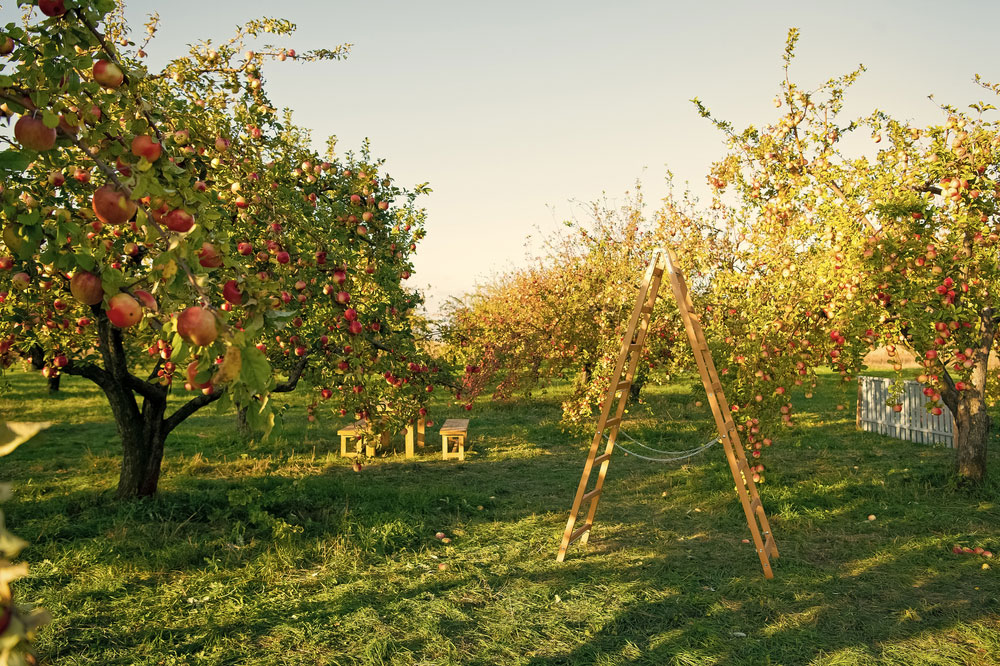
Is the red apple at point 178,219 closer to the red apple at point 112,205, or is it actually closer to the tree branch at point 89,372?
the red apple at point 112,205

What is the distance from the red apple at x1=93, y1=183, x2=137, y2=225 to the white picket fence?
39.4ft

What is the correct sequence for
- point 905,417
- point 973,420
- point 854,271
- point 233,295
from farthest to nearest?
point 905,417 < point 973,420 < point 854,271 < point 233,295

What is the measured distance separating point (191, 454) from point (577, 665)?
873 centimetres

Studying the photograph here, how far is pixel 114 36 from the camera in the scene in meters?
6.64

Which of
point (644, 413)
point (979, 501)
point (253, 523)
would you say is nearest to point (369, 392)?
point (253, 523)

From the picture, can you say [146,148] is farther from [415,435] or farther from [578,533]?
[415,435]

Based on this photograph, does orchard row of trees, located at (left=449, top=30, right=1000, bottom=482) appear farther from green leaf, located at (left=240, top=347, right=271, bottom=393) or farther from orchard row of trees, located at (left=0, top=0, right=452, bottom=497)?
green leaf, located at (left=240, top=347, right=271, bottom=393)

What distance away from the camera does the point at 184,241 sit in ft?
5.66

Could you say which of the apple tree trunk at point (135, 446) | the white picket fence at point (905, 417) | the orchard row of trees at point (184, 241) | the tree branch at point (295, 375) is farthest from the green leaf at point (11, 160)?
the white picket fence at point (905, 417)

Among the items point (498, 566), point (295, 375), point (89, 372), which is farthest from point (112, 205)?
point (89, 372)

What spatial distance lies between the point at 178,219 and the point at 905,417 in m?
13.6

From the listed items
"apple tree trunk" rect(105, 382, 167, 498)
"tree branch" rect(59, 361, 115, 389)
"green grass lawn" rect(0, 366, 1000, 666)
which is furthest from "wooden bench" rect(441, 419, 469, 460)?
"tree branch" rect(59, 361, 115, 389)

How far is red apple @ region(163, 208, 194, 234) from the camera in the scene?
196 centimetres

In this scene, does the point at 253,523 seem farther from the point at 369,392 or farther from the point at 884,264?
the point at 884,264
